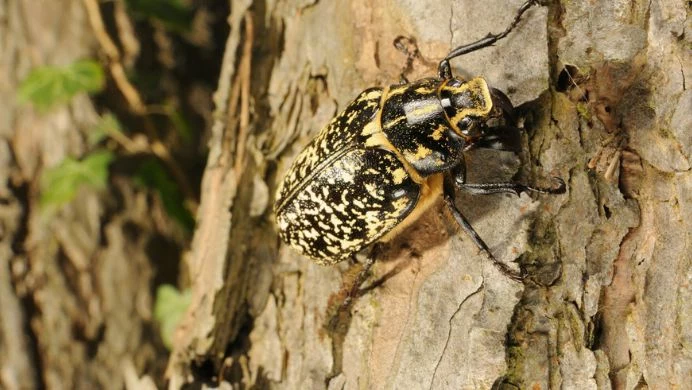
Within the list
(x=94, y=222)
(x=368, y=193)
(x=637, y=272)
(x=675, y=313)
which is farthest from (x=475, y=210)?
(x=94, y=222)

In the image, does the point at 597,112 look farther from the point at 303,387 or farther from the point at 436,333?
the point at 303,387

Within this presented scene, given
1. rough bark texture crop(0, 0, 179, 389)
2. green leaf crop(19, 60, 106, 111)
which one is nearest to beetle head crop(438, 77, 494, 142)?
green leaf crop(19, 60, 106, 111)

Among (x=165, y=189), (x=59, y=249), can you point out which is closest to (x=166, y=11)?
(x=165, y=189)

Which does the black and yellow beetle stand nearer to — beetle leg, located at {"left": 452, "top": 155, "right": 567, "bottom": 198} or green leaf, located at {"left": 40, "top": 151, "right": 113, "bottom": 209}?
beetle leg, located at {"left": 452, "top": 155, "right": 567, "bottom": 198}

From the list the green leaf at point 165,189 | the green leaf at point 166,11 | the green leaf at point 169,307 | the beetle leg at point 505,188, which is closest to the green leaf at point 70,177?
the green leaf at point 165,189

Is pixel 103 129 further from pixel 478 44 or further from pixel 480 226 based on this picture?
pixel 480 226

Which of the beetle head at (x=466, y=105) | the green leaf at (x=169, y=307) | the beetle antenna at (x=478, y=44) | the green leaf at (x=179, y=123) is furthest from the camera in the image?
the green leaf at (x=179, y=123)

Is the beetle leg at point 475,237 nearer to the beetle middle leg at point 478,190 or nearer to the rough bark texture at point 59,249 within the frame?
the beetle middle leg at point 478,190
